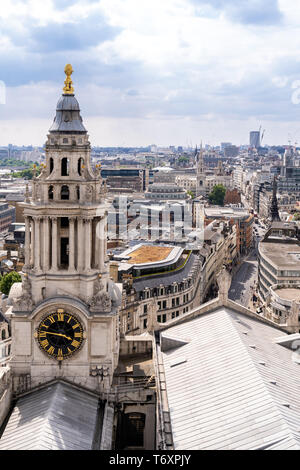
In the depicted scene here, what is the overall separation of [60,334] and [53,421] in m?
7.76

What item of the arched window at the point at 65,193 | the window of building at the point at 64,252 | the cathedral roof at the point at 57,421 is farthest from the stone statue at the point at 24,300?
the arched window at the point at 65,193

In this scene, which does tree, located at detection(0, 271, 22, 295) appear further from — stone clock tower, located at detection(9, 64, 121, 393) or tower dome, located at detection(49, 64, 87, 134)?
tower dome, located at detection(49, 64, 87, 134)

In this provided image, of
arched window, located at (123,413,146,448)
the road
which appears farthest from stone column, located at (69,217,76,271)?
the road

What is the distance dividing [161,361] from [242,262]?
147m

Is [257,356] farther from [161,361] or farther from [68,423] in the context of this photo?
[68,423]

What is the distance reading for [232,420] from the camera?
1384 inches

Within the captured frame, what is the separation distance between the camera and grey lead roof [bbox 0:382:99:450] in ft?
120

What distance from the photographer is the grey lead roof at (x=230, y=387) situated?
1315 inches

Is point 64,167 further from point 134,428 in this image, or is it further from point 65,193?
point 134,428

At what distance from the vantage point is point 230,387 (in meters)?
39.3

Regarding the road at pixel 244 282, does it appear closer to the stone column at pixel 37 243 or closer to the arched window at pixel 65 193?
the stone column at pixel 37 243

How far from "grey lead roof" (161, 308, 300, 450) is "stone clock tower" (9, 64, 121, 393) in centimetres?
653
